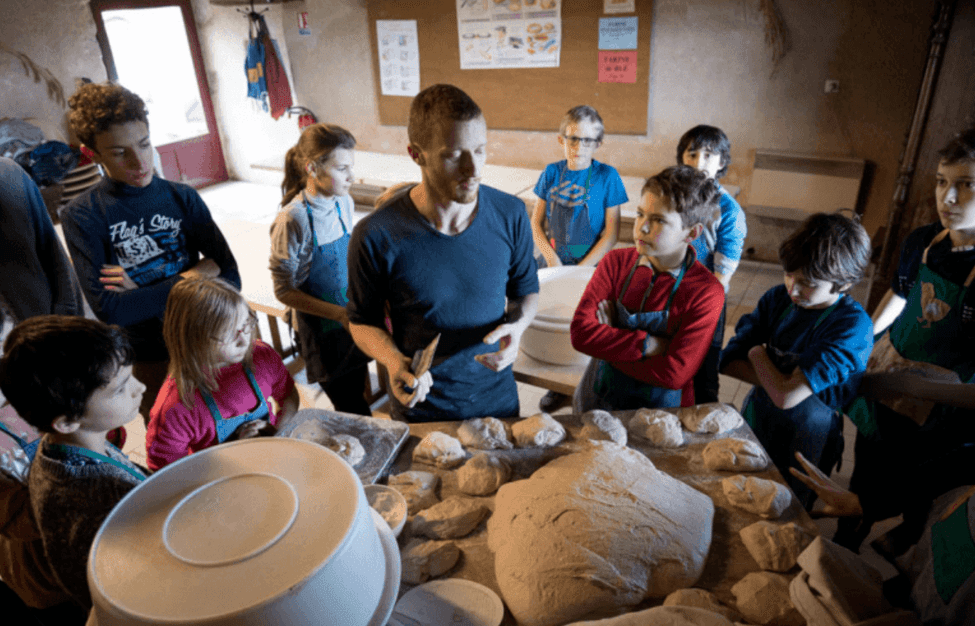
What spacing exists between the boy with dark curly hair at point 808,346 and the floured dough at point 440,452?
A: 3.13 feet

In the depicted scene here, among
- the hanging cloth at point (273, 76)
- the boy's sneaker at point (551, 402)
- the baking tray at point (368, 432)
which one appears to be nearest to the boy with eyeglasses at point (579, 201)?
the boy's sneaker at point (551, 402)

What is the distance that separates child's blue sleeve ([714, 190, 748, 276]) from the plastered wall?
2.69m

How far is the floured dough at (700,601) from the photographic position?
1.19 metres

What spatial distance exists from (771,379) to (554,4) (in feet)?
15.0

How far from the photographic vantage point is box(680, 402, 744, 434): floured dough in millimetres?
1683

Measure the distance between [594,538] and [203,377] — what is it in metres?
1.18

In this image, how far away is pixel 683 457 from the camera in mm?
1621

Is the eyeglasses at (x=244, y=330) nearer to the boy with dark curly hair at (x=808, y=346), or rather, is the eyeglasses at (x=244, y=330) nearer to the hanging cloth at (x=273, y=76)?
the boy with dark curly hair at (x=808, y=346)

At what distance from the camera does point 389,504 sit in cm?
143

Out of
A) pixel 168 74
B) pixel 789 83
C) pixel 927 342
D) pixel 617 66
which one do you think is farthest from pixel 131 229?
pixel 168 74

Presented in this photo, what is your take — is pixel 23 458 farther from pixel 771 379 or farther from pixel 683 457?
pixel 771 379

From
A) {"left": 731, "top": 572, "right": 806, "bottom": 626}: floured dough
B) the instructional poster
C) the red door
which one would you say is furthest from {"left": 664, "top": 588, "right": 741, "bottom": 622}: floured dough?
the red door

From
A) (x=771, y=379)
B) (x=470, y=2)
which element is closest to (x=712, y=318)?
(x=771, y=379)

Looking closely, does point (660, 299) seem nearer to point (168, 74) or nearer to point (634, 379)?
point (634, 379)
